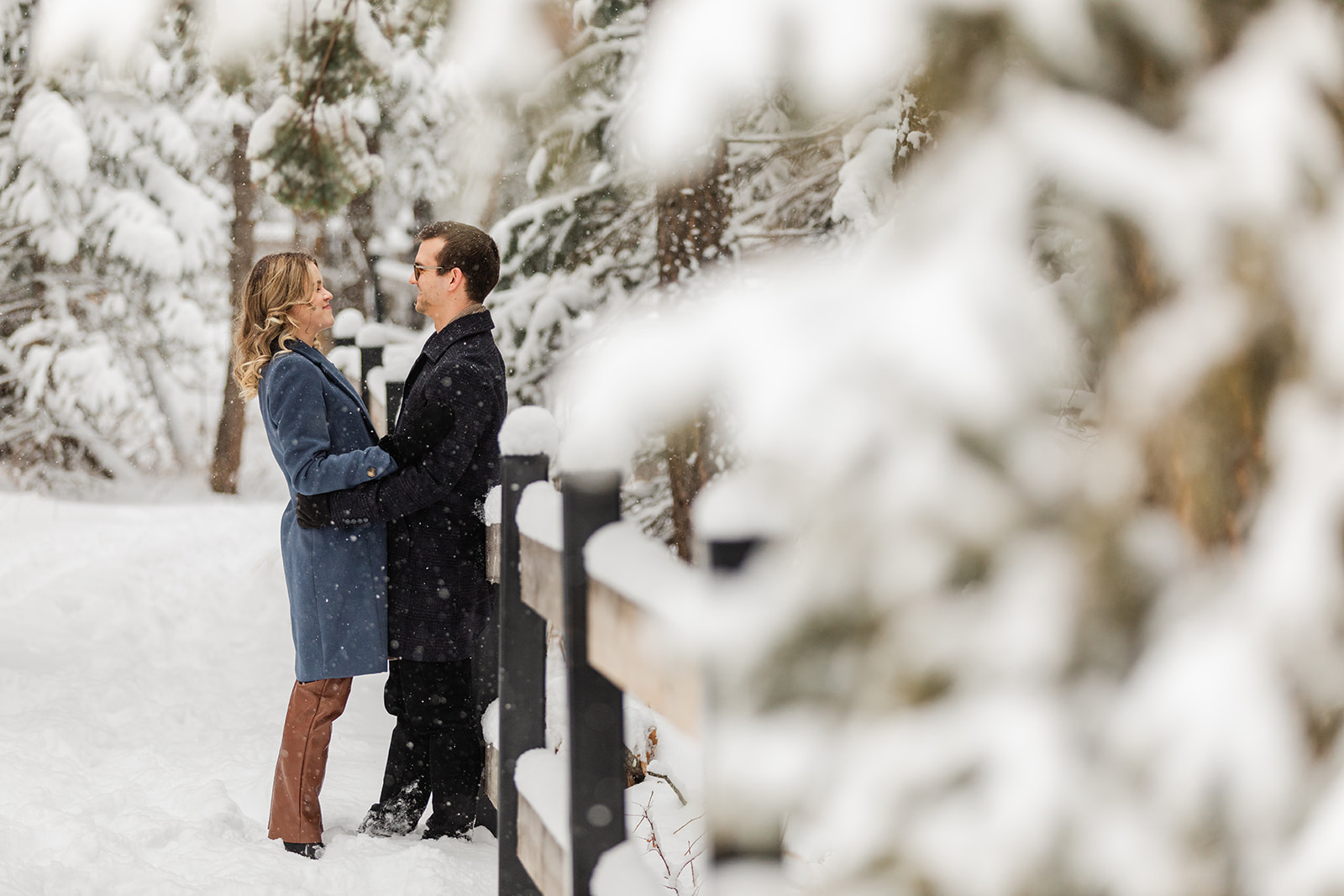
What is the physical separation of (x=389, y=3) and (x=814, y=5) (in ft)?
11.5

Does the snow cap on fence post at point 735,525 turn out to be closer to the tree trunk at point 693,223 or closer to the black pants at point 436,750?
the black pants at point 436,750

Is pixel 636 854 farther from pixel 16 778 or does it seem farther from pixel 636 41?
pixel 636 41

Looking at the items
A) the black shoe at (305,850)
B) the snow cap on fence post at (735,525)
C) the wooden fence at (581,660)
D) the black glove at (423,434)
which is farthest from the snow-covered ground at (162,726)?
the snow cap on fence post at (735,525)

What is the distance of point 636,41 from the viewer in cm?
672

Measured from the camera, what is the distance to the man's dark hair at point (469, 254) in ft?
12.6

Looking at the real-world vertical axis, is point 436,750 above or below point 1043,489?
below

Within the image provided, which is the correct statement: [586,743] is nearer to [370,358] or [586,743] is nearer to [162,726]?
[162,726]

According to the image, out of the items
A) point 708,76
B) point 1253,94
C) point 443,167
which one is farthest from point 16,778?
point 443,167

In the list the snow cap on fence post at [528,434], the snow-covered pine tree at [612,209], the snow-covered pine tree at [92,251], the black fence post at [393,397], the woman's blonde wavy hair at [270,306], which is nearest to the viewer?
the snow cap on fence post at [528,434]

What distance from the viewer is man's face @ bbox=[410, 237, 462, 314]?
12.6 feet

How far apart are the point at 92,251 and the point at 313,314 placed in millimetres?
13399

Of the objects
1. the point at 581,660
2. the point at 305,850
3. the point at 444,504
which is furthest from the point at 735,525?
the point at 305,850

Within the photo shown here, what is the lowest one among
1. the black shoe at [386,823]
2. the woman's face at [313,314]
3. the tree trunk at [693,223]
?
the black shoe at [386,823]

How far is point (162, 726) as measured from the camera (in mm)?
5688
